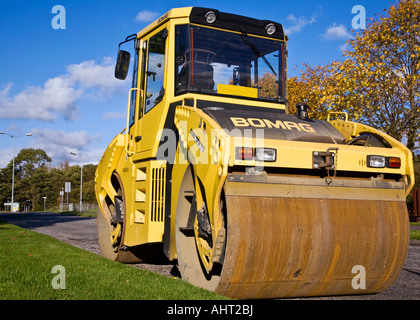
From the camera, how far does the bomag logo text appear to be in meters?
5.48

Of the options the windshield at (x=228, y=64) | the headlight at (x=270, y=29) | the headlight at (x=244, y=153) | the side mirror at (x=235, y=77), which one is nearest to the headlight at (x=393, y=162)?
the headlight at (x=244, y=153)

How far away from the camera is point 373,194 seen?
17.0 feet

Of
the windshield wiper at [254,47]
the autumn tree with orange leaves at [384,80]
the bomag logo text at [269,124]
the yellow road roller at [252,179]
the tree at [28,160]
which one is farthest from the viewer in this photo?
the tree at [28,160]

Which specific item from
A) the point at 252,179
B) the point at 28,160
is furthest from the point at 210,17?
the point at 28,160

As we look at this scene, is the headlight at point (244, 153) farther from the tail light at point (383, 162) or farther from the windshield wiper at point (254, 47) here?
the windshield wiper at point (254, 47)

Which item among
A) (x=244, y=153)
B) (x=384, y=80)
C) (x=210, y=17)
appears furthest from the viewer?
(x=384, y=80)

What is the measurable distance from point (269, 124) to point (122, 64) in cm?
307

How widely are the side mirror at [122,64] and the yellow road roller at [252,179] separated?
69 centimetres

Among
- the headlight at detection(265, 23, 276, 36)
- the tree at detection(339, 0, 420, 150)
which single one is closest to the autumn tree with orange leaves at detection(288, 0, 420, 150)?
the tree at detection(339, 0, 420, 150)

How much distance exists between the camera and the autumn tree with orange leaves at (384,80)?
18.2 meters

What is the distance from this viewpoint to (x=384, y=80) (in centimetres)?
1841

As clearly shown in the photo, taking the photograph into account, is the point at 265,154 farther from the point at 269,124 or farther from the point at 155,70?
the point at 155,70

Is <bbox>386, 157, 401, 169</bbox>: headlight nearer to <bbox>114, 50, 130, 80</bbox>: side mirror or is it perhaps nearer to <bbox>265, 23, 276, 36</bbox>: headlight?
<bbox>265, 23, 276, 36</bbox>: headlight
